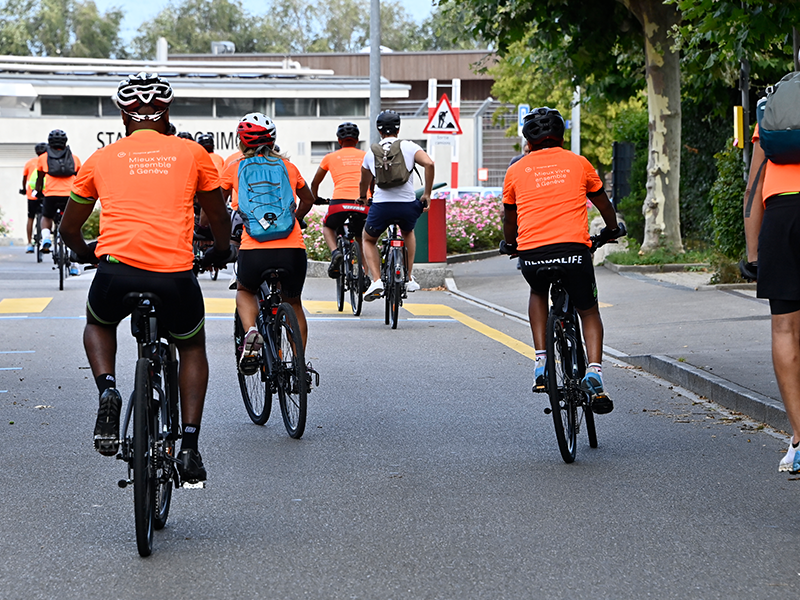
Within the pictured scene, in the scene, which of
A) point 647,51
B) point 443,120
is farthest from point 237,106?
point 647,51

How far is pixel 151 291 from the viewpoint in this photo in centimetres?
484

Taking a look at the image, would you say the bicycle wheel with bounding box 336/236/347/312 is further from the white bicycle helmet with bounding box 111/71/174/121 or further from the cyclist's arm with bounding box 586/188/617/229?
the white bicycle helmet with bounding box 111/71/174/121

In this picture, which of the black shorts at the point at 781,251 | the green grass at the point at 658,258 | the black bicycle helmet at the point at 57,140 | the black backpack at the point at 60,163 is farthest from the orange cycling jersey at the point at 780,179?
the green grass at the point at 658,258

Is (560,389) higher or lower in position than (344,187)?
lower

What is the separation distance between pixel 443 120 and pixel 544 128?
14.7 m

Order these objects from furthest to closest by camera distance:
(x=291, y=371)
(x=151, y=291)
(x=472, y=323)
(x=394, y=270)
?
(x=472, y=323) → (x=394, y=270) → (x=291, y=371) → (x=151, y=291)

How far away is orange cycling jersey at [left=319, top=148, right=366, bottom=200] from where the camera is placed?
12.8 m

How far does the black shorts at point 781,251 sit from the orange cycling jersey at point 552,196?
151cm

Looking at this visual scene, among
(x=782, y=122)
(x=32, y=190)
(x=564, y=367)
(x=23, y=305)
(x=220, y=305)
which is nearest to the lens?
(x=782, y=122)

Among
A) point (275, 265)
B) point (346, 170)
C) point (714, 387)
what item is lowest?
point (714, 387)

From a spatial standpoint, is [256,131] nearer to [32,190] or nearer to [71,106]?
[32,190]

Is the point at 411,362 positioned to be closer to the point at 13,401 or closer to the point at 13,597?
the point at 13,401

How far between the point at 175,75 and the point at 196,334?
47086mm

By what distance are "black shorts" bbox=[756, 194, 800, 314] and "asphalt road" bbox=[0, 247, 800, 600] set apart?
3.22 ft
